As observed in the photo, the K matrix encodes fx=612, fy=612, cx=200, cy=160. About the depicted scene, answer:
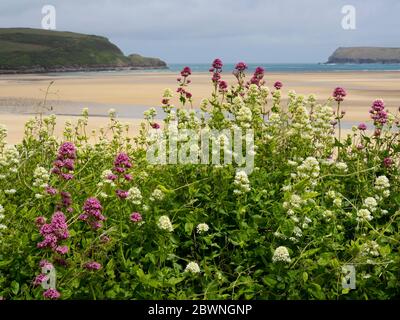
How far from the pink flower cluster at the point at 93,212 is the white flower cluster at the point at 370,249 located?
1841 mm

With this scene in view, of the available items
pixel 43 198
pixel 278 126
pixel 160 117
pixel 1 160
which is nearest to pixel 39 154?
pixel 1 160

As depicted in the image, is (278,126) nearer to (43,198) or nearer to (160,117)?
(43,198)

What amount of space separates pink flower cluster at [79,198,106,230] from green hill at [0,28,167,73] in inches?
4974

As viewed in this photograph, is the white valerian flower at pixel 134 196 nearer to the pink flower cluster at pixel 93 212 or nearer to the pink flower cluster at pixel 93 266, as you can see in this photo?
the pink flower cluster at pixel 93 212

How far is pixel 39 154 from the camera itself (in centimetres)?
734

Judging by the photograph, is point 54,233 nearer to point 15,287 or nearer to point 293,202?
point 15,287

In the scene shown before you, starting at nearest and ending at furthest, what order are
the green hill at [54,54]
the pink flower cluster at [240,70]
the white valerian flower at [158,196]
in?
the white valerian flower at [158,196]
the pink flower cluster at [240,70]
the green hill at [54,54]

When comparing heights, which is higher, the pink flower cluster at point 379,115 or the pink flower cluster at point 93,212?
the pink flower cluster at point 379,115

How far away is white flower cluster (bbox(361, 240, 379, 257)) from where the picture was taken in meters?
4.27

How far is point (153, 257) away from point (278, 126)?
2988mm

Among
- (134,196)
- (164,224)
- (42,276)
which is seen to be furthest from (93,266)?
(134,196)

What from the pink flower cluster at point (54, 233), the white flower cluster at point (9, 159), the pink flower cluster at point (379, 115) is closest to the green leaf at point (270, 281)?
the pink flower cluster at point (54, 233)

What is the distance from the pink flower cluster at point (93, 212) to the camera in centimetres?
397
